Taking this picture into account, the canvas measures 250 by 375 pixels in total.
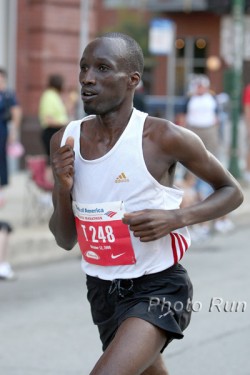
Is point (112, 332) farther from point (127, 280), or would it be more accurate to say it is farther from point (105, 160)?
point (105, 160)

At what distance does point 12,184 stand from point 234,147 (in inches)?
147

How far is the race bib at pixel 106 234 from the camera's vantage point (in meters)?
4.01

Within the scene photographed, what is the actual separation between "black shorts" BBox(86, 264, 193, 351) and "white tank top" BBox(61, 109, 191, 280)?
0.05 metres

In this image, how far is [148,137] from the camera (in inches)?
158

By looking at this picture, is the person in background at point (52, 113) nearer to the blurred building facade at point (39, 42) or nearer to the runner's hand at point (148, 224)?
the blurred building facade at point (39, 42)

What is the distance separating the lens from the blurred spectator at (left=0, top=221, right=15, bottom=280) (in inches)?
365

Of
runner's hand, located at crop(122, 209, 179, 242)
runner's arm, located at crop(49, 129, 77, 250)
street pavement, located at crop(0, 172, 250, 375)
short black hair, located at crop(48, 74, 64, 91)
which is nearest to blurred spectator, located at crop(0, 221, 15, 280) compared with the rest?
street pavement, located at crop(0, 172, 250, 375)

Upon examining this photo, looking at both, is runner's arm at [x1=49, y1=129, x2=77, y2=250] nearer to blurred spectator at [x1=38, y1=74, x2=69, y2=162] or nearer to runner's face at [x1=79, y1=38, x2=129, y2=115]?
runner's face at [x1=79, y1=38, x2=129, y2=115]

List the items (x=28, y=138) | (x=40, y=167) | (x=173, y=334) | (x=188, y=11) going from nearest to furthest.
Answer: (x=173, y=334), (x=40, y=167), (x=28, y=138), (x=188, y=11)

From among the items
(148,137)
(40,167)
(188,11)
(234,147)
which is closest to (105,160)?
(148,137)

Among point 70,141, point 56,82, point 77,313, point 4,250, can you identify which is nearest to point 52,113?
point 56,82

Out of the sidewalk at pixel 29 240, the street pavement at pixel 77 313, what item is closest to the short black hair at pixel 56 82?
the sidewalk at pixel 29 240

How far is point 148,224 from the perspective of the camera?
3.82m

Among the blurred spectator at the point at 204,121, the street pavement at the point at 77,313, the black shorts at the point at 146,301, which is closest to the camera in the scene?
the black shorts at the point at 146,301
